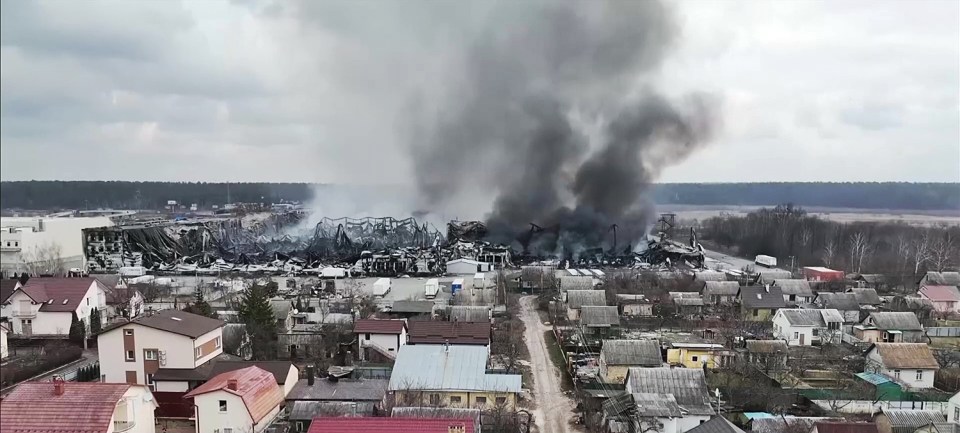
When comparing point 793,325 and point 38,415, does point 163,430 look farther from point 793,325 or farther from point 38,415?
point 793,325

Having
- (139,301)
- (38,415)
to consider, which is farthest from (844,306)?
(139,301)

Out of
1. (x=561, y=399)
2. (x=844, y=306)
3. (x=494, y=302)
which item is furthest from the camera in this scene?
(x=494, y=302)

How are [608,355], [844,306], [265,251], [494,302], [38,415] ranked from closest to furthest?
1. [38,415]
2. [608,355]
3. [844,306]
4. [494,302]
5. [265,251]

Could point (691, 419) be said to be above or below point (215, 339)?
below

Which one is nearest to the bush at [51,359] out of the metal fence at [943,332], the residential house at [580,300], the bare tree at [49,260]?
the bare tree at [49,260]

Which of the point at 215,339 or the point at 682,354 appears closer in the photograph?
the point at 215,339

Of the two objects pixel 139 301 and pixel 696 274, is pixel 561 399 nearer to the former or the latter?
pixel 139 301

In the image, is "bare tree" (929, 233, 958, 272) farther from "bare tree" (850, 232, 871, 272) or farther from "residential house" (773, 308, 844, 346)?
"residential house" (773, 308, 844, 346)

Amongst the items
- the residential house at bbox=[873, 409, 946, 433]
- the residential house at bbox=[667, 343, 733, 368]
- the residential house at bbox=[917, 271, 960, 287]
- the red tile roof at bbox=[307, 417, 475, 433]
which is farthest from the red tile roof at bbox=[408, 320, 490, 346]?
the residential house at bbox=[917, 271, 960, 287]

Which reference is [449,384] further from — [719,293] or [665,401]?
[719,293]
